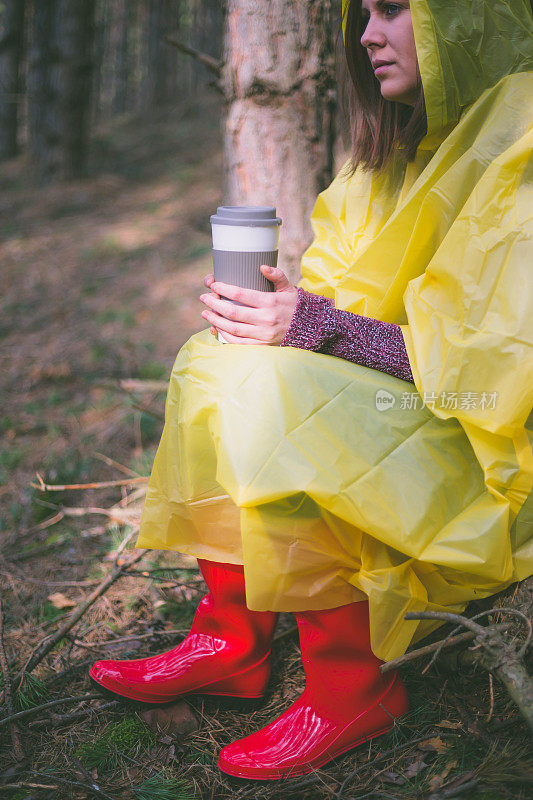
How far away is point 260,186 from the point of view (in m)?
2.30

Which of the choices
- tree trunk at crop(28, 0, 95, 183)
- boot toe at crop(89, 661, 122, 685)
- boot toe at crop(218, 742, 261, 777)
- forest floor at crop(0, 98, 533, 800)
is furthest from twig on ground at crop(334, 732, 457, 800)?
tree trunk at crop(28, 0, 95, 183)

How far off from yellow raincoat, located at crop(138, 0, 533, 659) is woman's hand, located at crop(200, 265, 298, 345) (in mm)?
57

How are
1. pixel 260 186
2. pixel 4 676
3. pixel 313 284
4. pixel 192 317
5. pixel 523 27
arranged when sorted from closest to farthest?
1. pixel 523 27
2. pixel 4 676
3. pixel 313 284
4. pixel 260 186
5. pixel 192 317

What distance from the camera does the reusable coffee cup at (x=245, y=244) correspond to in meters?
1.36

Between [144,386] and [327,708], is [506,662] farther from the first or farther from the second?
[144,386]

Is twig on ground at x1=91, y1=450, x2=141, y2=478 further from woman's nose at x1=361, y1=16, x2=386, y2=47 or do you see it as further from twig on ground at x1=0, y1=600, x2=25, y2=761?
woman's nose at x1=361, y1=16, x2=386, y2=47

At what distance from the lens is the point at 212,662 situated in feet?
5.03

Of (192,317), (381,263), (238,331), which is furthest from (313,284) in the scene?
(192,317)

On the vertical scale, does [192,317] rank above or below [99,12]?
below

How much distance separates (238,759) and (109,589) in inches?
33.7

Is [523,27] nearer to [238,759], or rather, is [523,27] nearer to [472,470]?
[472,470]

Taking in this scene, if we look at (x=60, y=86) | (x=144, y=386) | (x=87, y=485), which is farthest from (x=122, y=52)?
(x=87, y=485)

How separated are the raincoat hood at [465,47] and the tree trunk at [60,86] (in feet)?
21.2

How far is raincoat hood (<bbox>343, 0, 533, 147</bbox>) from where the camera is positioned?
131 cm
